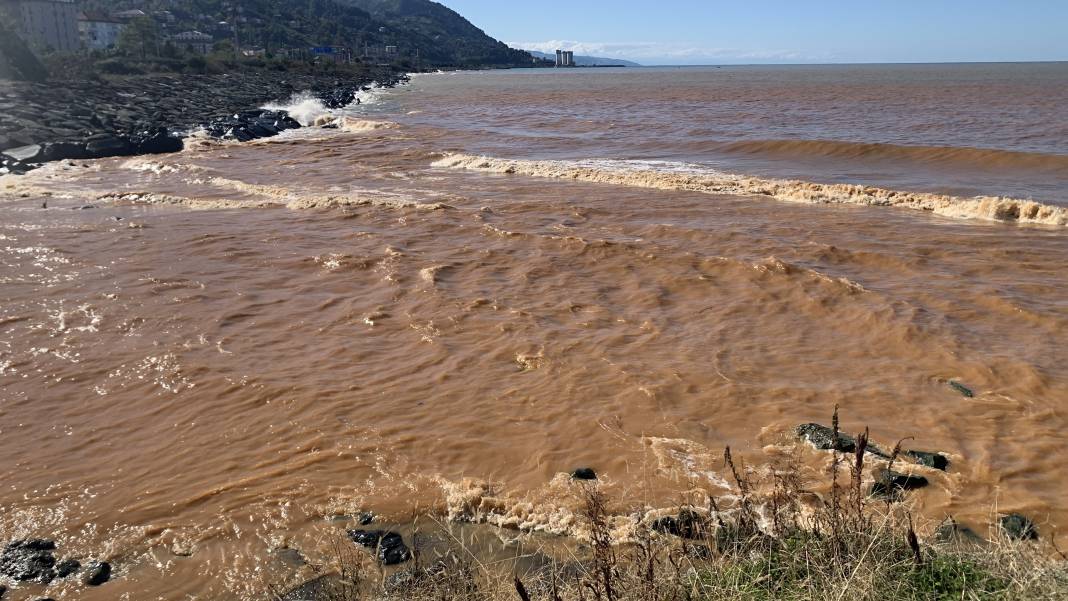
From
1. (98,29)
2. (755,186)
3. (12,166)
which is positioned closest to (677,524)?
(755,186)

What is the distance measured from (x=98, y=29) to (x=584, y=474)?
433ft

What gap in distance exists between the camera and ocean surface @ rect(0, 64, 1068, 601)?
509cm

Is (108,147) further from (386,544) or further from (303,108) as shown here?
(386,544)

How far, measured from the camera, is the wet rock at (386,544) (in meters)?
4.45

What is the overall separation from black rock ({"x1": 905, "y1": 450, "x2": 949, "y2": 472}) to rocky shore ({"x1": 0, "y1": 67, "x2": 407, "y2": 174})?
21.9 meters

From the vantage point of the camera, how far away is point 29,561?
4.41m

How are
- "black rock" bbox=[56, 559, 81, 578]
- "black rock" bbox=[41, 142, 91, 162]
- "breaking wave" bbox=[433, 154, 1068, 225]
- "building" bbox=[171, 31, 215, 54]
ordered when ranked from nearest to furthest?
1. "black rock" bbox=[56, 559, 81, 578]
2. "breaking wave" bbox=[433, 154, 1068, 225]
3. "black rock" bbox=[41, 142, 91, 162]
4. "building" bbox=[171, 31, 215, 54]

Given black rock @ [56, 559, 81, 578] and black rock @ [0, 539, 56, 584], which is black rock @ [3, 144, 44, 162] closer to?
black rock @ [0, 539, 56, 584]

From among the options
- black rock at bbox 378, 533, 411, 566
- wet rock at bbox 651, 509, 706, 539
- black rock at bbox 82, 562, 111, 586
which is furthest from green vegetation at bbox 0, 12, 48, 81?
wet rock at bbox 651, 509, 706, 539

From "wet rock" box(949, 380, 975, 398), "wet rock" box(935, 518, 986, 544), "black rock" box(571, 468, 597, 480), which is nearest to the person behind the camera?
"wet rock" box(935, 518, 986, 544)

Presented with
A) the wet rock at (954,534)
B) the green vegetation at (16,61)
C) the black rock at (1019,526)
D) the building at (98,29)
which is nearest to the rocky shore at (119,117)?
the green vegetation at (16,61)

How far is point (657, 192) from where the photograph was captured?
17.5m

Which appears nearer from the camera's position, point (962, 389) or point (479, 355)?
point (962, 389)

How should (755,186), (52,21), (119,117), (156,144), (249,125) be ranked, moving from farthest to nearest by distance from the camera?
(52,21) → (249,125) → (119,117) → (156,144) → (755,186)
